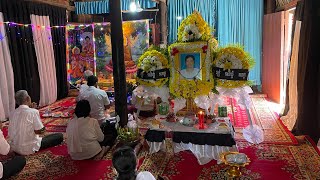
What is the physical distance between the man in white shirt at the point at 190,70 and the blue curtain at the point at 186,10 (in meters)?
4.99

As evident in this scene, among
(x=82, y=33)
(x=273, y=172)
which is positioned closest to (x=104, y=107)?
(x=273, y=172)

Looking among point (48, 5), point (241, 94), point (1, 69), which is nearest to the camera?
point (241, 94)

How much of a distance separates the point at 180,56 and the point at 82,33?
5744 millimetres

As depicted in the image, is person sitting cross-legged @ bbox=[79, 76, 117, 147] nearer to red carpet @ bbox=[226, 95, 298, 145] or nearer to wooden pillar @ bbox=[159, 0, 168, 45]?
red carpet @ bbox=[226, 95, 298, 145]

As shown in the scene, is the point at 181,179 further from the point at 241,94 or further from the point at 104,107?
the point at 104,107

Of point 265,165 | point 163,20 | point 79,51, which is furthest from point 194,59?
point 79,51

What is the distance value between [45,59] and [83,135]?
190 inches

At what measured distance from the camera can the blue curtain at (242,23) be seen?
905 centimetres

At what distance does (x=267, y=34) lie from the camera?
8805 millimetres

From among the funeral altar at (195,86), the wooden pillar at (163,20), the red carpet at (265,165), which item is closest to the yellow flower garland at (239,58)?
the funeral altar at (195,86)

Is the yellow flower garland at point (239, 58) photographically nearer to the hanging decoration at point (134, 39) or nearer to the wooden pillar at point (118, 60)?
the wooden pillar at point (118, 60)

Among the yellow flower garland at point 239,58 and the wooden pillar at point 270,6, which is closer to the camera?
the yellow flower garland at point 239,58

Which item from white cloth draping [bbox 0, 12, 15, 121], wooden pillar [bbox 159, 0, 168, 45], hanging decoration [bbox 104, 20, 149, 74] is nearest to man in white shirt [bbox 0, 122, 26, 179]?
white cloth draping [bbox 0, 12, 15, 121]

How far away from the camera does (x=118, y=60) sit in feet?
17.4
